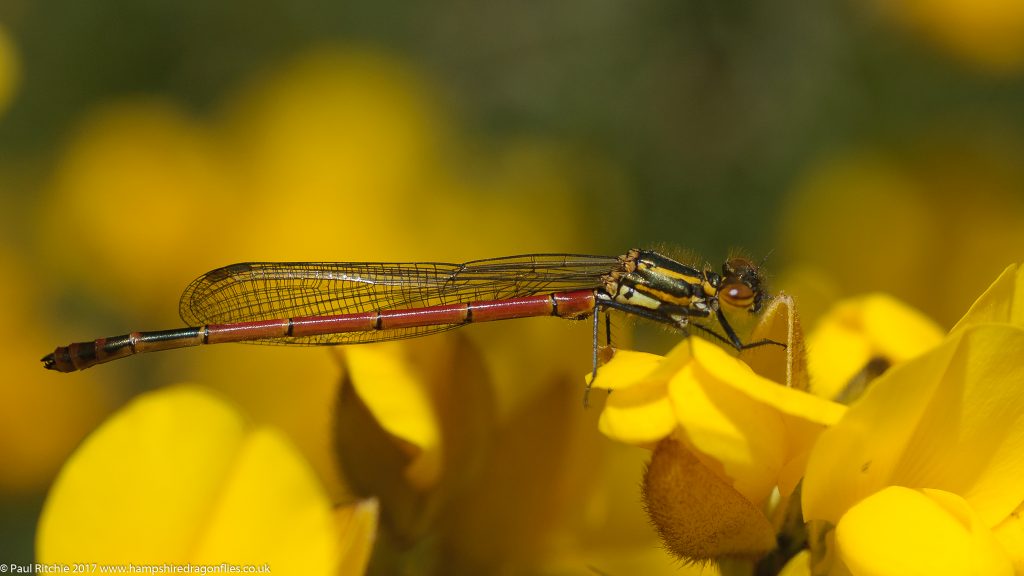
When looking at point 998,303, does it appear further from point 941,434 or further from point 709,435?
point 709,435

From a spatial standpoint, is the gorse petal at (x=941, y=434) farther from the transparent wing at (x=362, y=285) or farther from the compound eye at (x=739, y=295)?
the transparent wing at (x=362, y=285)

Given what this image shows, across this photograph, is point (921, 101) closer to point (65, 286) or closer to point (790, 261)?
point (790, 261)

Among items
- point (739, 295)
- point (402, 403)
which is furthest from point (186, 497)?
point (739, 295)

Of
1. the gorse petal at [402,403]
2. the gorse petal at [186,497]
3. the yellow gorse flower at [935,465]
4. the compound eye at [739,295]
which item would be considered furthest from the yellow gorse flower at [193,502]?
the compound eye at [739,295]

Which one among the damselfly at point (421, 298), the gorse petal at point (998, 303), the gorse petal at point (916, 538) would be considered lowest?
the gorse petal at point (916, 538)

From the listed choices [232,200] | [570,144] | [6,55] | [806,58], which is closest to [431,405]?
[6,55]
